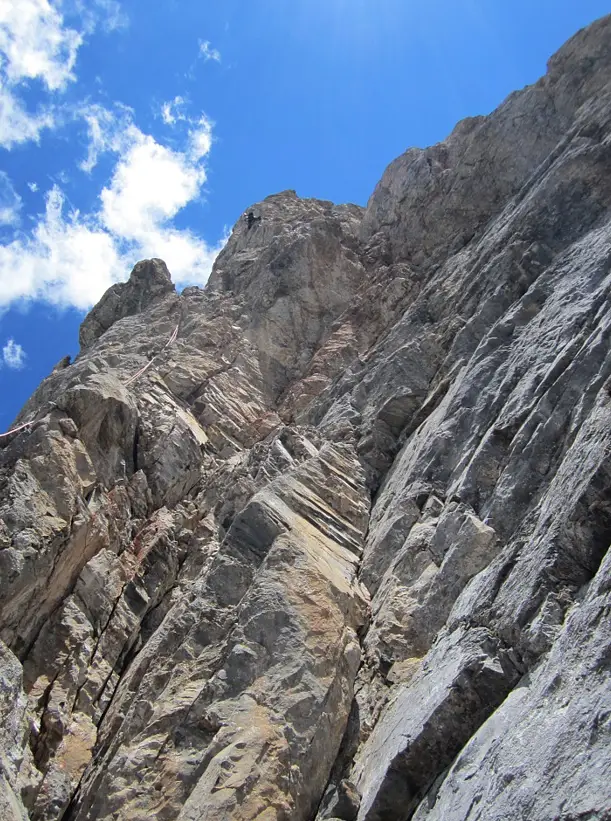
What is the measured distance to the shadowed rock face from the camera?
1174cm

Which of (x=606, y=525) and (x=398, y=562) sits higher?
(x=398, y=562)

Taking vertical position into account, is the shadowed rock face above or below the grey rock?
below

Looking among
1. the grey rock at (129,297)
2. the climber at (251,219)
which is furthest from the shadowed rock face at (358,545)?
the climber at (251,219)

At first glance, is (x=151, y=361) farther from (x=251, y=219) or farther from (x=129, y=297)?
(x=251, y=219)

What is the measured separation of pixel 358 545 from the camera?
19.5 m

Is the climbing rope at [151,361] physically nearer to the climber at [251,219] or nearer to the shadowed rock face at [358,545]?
the shadowed rock face at [358,545]

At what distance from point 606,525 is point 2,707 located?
12.4m

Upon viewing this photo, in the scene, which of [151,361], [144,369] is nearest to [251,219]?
[151,361]

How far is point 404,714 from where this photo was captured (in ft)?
42.7

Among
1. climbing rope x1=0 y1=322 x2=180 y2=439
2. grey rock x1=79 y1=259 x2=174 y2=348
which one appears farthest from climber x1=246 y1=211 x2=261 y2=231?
climbing rope x1=0 y1=322 x2=180 y2=439

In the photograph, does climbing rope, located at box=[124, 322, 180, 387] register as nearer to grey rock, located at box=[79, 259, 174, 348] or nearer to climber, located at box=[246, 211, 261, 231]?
grey rock, located at box=[79, 259, 174, 348]

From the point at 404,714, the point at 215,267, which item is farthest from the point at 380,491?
the point at 215,267

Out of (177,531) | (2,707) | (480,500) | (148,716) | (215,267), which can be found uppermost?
(215,267)

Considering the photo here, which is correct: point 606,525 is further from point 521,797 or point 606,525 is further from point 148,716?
point 148,716
